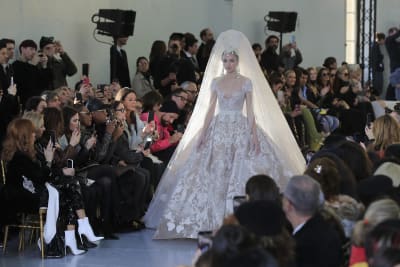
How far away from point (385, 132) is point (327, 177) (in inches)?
109

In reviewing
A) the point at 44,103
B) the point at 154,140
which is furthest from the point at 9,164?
the point at 154,140

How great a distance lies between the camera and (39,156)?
8.52 meters

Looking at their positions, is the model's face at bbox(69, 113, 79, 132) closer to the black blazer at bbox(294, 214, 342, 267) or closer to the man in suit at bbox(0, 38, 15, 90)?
the man in suit at bbox(0, 38, 15, 90)

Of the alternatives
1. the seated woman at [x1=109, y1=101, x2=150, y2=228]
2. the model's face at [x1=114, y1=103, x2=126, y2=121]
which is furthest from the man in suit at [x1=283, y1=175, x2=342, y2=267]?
the model's face at [x1=114, y1=103, x2=126, y2=121]

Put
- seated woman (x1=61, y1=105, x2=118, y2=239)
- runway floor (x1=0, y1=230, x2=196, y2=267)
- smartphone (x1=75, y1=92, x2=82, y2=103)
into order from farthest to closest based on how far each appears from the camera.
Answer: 1. smartphone (x1=75, y1=92, x2=82, y2=103)
2. seated woman (x1=61, y1=105, x2=118, y2=239)
3. runway floor (x1=0, y1=230, x2=196, y2=267)

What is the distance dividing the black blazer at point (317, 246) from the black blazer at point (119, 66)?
30.0 feet

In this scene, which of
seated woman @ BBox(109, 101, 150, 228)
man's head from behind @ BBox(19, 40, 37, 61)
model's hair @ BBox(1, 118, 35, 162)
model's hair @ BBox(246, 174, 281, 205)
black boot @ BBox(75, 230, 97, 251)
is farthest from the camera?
man's head from behind @ BBox(19, 40, 37, 61)

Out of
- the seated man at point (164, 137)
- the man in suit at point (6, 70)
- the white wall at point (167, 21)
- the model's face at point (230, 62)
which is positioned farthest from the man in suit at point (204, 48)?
the model's face at point (230, 62)

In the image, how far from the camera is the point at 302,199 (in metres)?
5.03

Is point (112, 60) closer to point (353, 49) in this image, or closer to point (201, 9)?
point (201, 9)

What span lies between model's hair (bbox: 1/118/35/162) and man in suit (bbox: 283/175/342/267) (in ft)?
12.2

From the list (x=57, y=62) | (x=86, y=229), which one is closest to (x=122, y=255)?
(x=86, y=229)

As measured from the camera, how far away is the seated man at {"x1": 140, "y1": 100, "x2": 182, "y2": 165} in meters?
10.9

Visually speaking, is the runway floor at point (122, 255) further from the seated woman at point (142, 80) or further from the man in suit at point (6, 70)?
the seated woman at point (142, 80)
